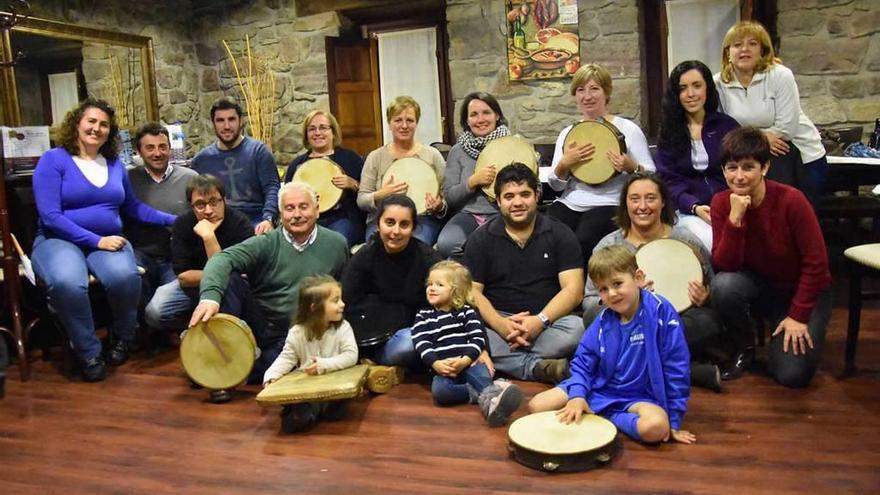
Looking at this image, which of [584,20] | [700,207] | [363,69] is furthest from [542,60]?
[700,207]

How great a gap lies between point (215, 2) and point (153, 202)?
153 inches

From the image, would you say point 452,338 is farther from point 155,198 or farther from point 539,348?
point 155,198

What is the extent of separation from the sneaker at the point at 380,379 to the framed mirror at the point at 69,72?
3766 mm

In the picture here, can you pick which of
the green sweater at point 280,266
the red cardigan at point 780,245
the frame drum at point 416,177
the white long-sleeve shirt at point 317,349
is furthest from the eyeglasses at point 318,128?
the red cardigan at point 780,245

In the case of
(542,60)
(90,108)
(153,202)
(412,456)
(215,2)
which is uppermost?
(215,2)

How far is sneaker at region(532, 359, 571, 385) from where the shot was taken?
3059mm

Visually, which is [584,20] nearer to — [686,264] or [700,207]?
[700,207]

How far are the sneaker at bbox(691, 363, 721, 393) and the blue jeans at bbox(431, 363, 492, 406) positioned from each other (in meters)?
0.77

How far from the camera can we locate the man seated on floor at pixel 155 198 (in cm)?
402

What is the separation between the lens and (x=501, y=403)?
2654mm

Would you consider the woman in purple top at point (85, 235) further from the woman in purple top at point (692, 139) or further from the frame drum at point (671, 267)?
the woman in purple top at point (692, 139)

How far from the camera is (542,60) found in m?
6.19

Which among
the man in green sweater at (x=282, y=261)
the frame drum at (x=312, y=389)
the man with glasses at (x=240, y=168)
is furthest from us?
the man with glasses at (x=240, y=168)

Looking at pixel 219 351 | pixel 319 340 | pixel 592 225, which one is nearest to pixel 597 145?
pixel 592 225
